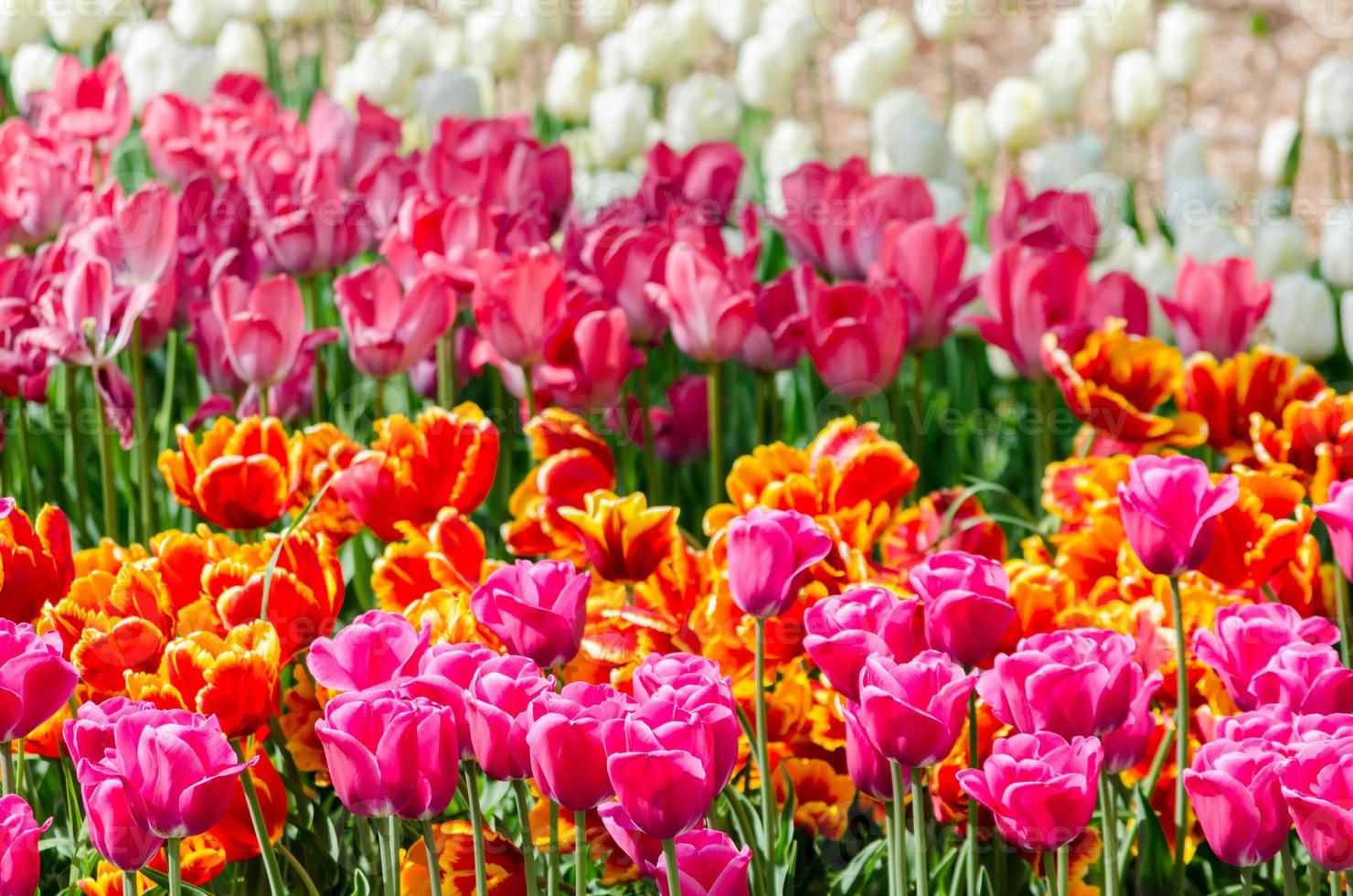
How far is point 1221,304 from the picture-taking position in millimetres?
2080

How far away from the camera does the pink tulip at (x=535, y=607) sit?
3.66 ft

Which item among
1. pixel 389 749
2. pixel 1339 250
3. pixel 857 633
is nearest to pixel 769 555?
pixel 857 633

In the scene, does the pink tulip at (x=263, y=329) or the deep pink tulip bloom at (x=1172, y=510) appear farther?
the pink tulip at (x=263, y=329)

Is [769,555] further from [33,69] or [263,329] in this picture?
[33,69]

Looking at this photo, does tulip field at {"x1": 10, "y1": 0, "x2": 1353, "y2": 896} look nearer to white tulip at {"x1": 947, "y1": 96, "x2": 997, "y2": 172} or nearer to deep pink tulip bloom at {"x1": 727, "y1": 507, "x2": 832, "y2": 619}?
deep pink tulip bloom at {"x1": 727, "y1": 507, "x2": 832, "y2": 619}

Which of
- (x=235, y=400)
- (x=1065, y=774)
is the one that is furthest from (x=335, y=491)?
(x=1065, y=774)

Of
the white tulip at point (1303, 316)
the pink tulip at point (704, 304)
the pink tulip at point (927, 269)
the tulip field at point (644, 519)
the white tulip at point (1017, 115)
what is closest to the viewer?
the tulip field at point (644, 519)

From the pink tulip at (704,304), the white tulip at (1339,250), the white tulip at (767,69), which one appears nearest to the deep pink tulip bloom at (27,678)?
the pink tulip at (704,304)

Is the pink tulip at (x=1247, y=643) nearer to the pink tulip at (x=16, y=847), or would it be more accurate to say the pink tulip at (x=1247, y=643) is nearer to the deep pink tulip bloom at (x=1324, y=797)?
the deep pink tulip bloom at (x=1324, y=797)

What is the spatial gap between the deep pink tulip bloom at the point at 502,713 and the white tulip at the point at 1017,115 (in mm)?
2795

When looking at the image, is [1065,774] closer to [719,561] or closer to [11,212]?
[719,561]

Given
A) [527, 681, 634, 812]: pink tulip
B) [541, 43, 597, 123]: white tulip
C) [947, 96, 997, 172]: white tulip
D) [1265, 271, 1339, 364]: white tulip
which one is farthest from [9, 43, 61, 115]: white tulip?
[527, 681, 634, 812]: pink tulip

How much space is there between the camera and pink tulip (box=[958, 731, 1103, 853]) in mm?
982

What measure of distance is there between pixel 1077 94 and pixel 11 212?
2382mm
